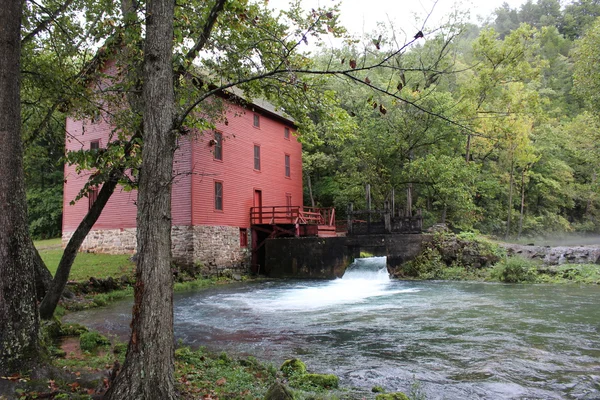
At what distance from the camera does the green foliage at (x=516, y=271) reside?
57.2ft

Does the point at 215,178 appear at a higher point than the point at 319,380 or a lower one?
higher

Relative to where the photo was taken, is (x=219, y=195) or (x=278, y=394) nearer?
(x=278, y=394)

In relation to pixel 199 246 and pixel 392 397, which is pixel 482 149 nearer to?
pixel 199 246

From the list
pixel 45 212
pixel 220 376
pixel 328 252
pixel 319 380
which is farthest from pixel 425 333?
pixel 45 212

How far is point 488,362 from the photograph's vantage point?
6.76 m

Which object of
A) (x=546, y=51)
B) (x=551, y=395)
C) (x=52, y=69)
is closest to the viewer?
(x=551, y=395)

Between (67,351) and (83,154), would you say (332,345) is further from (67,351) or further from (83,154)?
(83,154)

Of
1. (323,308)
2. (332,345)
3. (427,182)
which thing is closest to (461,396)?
(332,345)

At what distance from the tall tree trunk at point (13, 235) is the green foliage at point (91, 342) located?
3190 millimetres

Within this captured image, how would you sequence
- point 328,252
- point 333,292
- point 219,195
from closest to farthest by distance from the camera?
point 333,292
point 328,252
point 219,195

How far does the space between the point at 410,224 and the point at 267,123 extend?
10.5 m

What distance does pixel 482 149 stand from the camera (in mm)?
31281

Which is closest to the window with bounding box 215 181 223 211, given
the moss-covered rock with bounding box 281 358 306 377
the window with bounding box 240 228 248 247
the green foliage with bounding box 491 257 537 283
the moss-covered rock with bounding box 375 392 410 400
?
the window with bounding box 240 228 248 247

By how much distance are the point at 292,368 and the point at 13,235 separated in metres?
3.91
